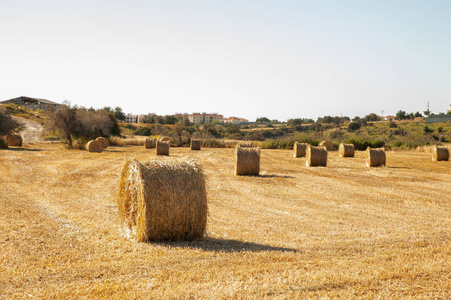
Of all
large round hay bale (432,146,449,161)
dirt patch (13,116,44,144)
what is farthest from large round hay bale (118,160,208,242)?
dirt patch (13,116,44,144)

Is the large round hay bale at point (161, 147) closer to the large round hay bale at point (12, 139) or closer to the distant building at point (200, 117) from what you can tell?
the large round hay bale at point (12, 139)

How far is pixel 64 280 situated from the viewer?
4773mm

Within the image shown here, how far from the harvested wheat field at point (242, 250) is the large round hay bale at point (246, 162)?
4614 mm

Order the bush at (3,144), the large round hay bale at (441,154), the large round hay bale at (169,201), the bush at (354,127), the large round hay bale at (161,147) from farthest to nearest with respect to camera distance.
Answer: the bush at (354,127), the bush at (3,144), the large round hay bale at (161,147), the large round hay bale at (441,154), the large round hay bale at (169,201)

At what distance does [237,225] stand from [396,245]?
307 centimetres

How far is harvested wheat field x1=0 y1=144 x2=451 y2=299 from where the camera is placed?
4.62 m

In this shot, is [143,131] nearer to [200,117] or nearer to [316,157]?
[316,157]

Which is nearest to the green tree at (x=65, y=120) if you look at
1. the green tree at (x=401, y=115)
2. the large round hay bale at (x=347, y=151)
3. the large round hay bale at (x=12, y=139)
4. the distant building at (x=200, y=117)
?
the large round hay bale at (x=12, y=139)

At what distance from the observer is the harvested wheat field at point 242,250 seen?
4617 millimetres

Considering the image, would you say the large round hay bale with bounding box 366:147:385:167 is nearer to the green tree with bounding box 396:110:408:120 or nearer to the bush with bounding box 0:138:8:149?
the bush with bounding box 0:138:8:149

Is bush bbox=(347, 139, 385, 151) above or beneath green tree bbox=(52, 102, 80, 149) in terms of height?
beneath

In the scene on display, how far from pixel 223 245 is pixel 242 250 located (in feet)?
1.47

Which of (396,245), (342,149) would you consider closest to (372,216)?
(396,245)

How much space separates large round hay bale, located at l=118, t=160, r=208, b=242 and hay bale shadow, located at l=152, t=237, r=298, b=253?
0.21 meters
